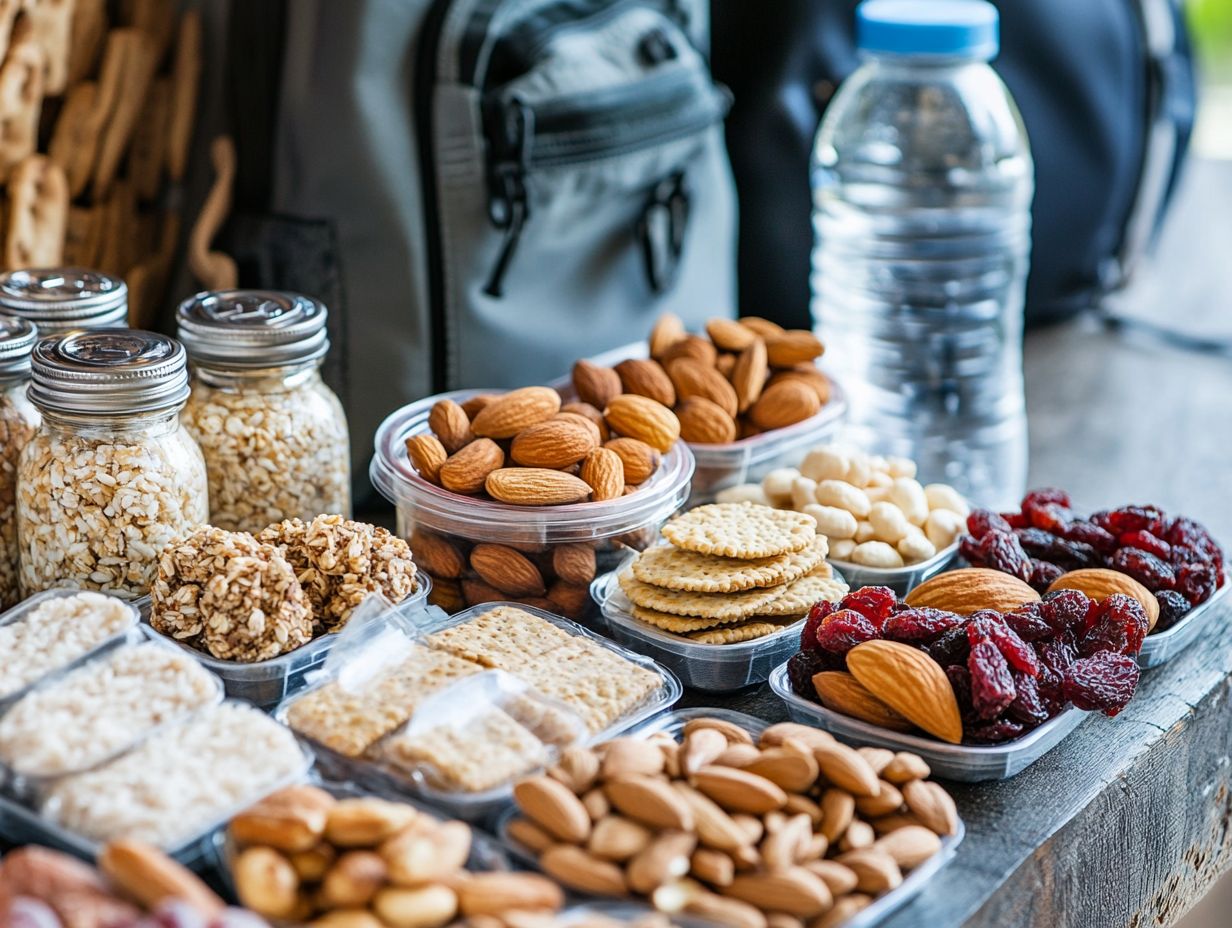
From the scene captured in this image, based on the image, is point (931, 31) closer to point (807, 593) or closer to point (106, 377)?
point (807, 593)

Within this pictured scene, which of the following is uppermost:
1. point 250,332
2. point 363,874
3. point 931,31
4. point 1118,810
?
point 931,31

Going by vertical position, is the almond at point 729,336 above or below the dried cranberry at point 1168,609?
above

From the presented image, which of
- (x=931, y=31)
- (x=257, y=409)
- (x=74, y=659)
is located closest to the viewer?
(x=74, y=659)

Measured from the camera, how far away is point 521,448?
1.00 metres

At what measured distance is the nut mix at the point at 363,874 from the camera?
2.13ft

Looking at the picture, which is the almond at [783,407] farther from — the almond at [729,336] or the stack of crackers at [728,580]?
the stack of crackers at [728,580]

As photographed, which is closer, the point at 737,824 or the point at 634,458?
the point at 737,824

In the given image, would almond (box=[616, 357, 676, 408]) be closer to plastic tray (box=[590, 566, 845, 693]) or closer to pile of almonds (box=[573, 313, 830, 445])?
pile of almonds (box=[573, 313, 830, 445])

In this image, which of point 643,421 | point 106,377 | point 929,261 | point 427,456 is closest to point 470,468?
point 427,456

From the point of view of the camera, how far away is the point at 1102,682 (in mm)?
848

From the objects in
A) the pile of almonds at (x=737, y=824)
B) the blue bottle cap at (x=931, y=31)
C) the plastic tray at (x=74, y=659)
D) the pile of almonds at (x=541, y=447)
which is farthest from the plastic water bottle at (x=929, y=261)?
the plastic tray at (x=74, y=659)

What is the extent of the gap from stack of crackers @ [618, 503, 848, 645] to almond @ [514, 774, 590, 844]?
219mm

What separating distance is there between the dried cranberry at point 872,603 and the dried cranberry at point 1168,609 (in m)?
0.21

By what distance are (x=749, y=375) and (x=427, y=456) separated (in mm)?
309
